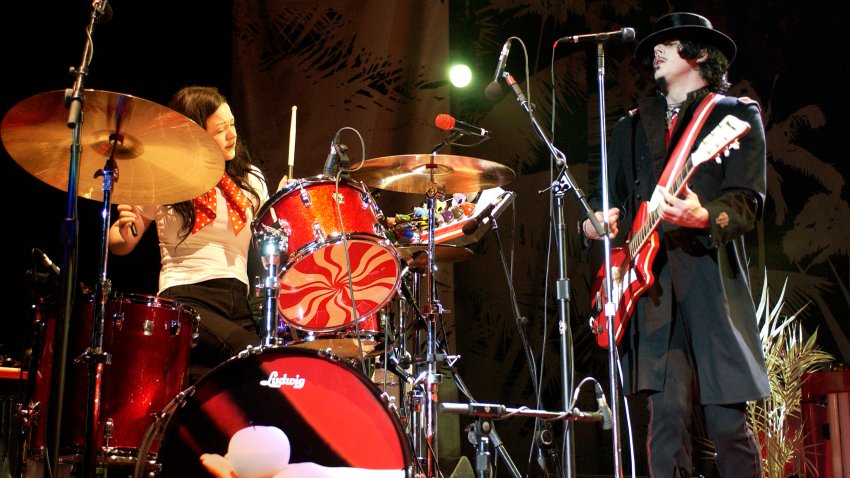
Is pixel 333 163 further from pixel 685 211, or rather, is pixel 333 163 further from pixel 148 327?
pixel 685 211

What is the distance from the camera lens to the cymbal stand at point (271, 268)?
10.1 ft

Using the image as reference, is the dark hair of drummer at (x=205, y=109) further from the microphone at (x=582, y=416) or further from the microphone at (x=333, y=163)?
the microphone at (x=582, y=416)

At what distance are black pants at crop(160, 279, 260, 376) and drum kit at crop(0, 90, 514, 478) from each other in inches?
8.3

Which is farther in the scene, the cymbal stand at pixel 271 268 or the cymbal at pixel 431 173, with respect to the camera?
the cymbal at pixel 431 173

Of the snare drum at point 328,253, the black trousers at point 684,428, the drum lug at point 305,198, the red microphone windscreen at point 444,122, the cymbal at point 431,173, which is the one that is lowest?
the black trousers at point 684,428

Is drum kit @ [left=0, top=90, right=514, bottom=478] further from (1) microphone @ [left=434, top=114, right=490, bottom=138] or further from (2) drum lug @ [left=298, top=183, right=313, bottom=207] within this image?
(1) microphone @ [left=434, top=114, right=490, bottom=138]

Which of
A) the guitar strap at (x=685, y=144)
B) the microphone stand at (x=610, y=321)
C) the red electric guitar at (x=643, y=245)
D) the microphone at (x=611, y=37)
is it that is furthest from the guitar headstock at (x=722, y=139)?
the microphone at (x=611, y=37)

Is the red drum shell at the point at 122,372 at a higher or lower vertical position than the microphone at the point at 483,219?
lower

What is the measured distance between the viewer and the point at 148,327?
10.6 ft

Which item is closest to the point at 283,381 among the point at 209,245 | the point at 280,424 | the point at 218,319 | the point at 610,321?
the point at 280,424

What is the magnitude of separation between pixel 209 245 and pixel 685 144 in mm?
2244

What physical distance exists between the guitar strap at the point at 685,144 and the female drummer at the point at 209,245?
1.91 meters

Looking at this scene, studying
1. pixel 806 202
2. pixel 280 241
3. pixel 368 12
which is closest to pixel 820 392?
pixel 806 202

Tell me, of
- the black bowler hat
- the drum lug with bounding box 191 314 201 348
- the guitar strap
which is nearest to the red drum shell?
the drum lug with bounding box 191 314 201 348
